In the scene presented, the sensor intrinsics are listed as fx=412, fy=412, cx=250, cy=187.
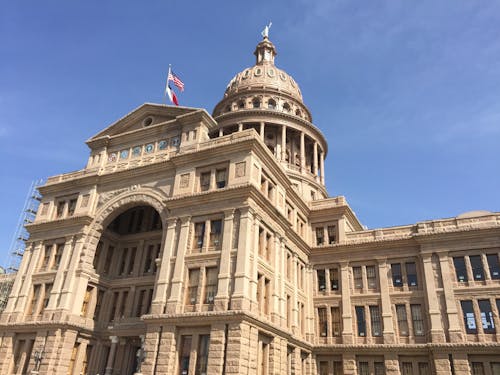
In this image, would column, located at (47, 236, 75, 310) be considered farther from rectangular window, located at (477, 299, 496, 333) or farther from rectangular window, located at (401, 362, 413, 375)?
rectangular window, located at (477, 299, 496, 333)

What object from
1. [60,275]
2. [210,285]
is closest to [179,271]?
[210,285]

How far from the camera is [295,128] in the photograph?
58.2m

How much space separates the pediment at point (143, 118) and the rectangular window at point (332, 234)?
19.0 m

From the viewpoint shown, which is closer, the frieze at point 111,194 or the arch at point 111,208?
the arch at point 111,208

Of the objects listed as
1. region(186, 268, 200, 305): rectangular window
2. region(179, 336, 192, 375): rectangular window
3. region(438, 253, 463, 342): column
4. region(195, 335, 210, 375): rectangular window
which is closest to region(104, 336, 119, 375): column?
region(179, 336, 192, 375): rectangular window

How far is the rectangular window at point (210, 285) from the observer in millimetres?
28703

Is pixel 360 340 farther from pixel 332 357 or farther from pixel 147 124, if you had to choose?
pixel 147 124

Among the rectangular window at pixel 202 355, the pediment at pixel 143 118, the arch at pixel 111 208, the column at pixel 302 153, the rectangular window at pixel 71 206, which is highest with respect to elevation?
the column at pixel 302 153

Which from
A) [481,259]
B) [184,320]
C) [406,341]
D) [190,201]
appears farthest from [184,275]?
[481,259]

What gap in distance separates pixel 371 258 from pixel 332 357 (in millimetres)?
9832

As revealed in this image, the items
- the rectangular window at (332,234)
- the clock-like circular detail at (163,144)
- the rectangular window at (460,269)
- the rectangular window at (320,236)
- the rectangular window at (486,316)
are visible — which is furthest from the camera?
the rectangular window at (320,236)

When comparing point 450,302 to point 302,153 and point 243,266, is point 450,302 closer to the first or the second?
point 243,266

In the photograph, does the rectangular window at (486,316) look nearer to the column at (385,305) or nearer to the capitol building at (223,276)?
the capitol building at (223,276)

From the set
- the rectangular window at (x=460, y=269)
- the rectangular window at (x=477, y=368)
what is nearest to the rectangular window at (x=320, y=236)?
the rectangular window at (x=460, y=269)
